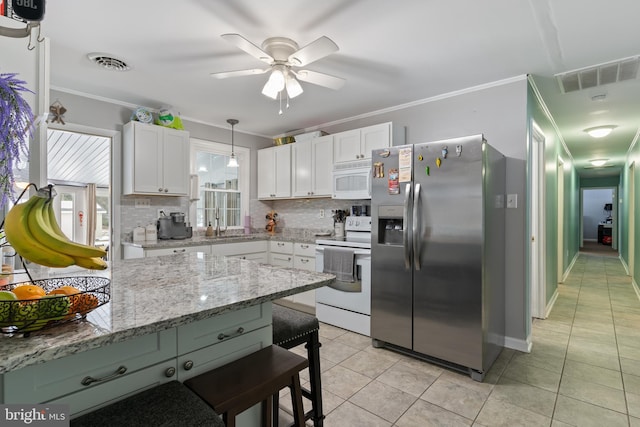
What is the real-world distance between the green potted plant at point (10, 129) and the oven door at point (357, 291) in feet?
7.98

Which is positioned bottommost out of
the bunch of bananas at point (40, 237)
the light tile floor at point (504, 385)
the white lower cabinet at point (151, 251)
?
the light tile floor at point (504, 385)

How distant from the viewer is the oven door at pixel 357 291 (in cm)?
319

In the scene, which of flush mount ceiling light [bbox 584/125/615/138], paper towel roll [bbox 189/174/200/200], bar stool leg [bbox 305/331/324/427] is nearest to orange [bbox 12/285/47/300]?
bar stool leg [bbox 305/331/324/427]

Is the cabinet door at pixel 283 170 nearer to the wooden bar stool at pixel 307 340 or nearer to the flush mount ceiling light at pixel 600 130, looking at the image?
the wooden bar stool at pixel 307 340

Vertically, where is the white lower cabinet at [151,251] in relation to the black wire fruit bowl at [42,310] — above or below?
below

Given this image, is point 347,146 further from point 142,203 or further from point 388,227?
point 142,203

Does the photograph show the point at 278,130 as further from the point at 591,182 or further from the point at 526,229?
the point at 591,182

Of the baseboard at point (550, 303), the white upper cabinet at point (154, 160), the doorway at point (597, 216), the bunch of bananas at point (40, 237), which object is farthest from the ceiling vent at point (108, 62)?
the doorway at point (597, 216)

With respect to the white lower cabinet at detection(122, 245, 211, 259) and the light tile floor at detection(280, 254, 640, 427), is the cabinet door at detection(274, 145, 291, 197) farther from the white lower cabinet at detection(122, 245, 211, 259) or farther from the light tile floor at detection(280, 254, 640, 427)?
the light tile floor at detection(280, 254, 640, 427)

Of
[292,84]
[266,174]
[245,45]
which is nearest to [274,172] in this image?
[266,174]

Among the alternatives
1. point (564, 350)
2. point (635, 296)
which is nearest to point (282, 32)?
point (564, 350)

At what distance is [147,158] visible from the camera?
364cm

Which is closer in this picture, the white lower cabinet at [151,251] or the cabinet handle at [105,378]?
the cabinet handle at [105,378]

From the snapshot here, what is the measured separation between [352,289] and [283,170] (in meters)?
2.19
